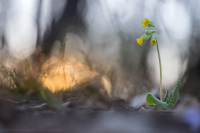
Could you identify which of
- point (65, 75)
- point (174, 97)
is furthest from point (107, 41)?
point (174, 97)

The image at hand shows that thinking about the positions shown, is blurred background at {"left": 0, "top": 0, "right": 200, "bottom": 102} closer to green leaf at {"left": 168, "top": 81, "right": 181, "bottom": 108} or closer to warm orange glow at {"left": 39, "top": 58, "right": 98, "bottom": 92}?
warm orange glow at {"left": 39, "top": 58, "right": 98, "bottom": 92}

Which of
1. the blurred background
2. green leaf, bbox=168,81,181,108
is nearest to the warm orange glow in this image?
the blurred background

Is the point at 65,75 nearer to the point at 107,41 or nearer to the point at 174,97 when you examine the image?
the point at 107,41

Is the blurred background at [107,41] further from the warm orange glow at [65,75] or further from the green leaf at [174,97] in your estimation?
the green leaf at [174,97]

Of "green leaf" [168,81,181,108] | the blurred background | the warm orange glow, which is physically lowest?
"green leaf" [168,81,181,108]

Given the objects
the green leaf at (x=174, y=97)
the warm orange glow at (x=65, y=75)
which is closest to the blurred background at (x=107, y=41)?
the warm orange glow at (x=65, y=75)

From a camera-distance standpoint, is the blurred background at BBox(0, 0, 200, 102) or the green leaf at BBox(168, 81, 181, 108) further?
the blurred background at BBox(0, 0, 200, 102)

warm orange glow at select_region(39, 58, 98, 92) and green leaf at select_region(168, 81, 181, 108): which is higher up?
warm orange glow at select_region(39, 58, 98, 92)

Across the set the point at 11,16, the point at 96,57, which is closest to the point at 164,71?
the point at 96,57
